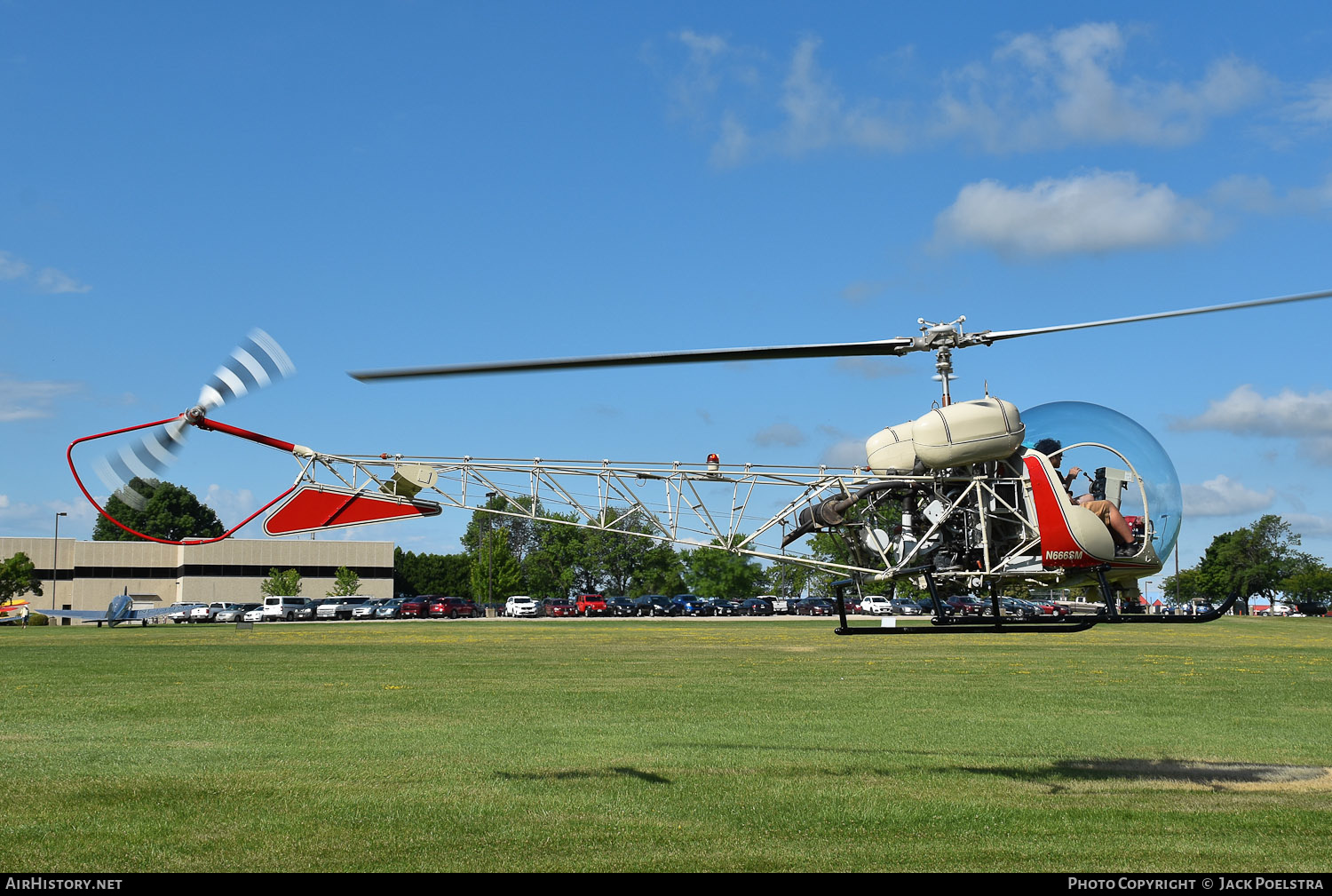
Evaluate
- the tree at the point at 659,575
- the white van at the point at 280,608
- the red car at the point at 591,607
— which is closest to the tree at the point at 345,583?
the white van at the point at 280,608

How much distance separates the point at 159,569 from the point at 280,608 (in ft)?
92.9

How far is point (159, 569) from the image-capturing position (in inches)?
4077

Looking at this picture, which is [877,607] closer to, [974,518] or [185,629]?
[974,518]

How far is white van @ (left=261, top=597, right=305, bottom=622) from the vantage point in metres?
81.8

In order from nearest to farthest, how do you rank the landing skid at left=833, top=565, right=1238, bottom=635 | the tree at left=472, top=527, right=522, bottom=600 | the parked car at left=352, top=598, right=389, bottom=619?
1. the landing skid at left=833, top=565, right=1238, bottom=635
2. the parked car at left=352, top=598, right=389, bottom=619
3. the tree at left=472, top=527, right=522, bottom=600

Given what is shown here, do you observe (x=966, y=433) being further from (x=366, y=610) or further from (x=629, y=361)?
(x=366, y=610)

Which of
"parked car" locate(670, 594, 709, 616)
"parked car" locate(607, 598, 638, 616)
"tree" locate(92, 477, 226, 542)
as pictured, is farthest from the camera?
"tree" locate(92, 477, 226, 542)

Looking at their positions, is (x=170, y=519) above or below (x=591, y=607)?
above

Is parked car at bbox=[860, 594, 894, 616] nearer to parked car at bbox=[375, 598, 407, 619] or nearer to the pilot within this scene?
the pilot

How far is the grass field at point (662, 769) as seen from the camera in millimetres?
10219

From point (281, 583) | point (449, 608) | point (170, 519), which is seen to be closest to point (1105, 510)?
point (449, 608)

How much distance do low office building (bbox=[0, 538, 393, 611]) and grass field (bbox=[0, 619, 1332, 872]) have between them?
7584 cm

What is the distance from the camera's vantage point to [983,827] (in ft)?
36.8

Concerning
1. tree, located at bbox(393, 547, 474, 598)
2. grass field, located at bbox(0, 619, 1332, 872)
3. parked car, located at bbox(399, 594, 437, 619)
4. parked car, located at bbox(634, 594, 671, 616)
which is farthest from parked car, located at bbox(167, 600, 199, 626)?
tree, located at bbox(393, 547, 474, 598)
